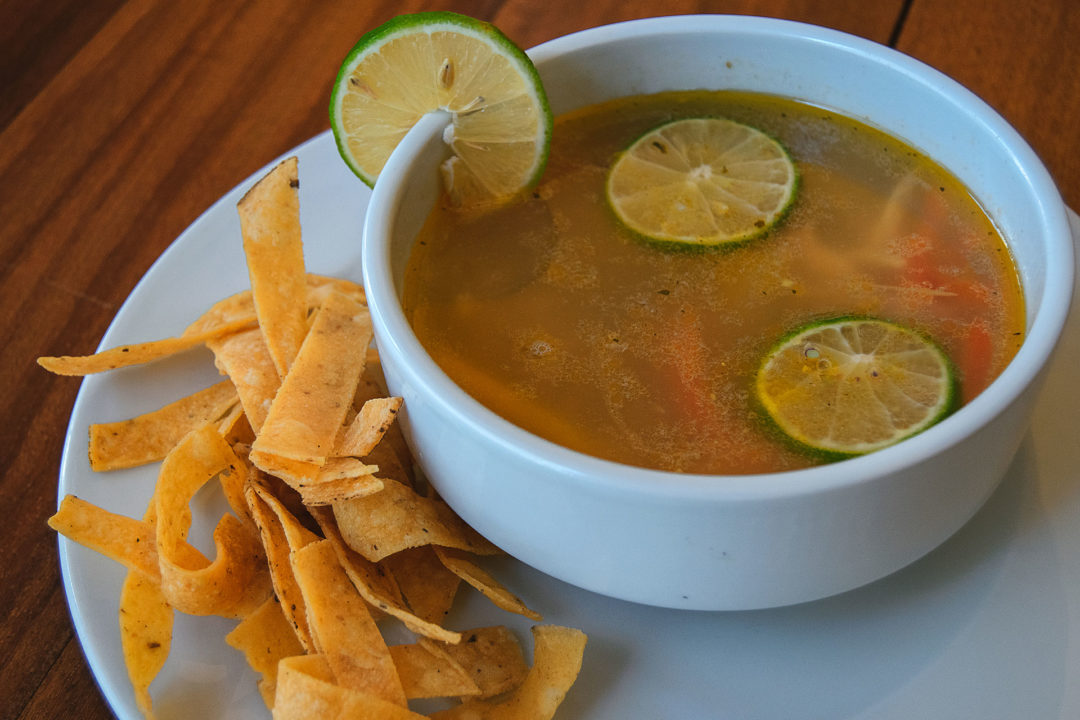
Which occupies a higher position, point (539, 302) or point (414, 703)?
point (539, 302)

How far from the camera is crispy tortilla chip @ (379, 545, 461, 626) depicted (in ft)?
3.52

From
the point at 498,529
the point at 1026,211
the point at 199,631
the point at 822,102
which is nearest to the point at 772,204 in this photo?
the point at 822,102

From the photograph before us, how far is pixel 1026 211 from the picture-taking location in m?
1.15

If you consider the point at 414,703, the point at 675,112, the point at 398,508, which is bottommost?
the point at 414,703

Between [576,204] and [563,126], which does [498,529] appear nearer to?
[576,204]

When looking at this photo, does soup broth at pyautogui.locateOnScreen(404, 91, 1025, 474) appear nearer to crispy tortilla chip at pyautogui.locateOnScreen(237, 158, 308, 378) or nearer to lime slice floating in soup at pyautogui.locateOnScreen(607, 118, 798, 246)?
lime slice floating in soup at pyautogui.locateOnScreen(607, 118, 798, 246)

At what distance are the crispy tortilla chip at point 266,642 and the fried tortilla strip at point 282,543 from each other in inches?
0.5

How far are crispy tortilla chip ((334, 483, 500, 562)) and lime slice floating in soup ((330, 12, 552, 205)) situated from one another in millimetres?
423

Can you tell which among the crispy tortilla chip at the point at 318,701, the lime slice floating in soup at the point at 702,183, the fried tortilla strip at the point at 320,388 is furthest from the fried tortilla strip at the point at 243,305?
the crispy tortilla chip at the point at 318,701

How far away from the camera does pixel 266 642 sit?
3.34ft

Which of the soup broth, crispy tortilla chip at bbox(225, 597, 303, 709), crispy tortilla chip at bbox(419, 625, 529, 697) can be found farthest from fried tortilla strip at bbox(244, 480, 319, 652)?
the soup broth

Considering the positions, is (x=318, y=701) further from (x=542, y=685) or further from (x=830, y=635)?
(x=830, y=635)

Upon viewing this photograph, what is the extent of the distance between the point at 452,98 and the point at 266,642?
2.08ft

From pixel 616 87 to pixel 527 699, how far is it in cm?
82
